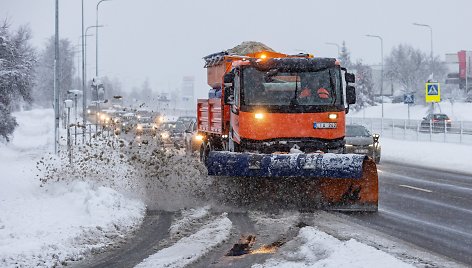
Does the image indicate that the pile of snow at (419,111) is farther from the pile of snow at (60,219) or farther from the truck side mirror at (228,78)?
the pile of snow at (60,219)

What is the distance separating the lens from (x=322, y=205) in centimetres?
1375

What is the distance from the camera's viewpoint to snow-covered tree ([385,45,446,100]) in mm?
125363

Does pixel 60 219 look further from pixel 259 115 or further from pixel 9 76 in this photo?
pixel 9 76

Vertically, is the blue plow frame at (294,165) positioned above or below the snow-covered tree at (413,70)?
below

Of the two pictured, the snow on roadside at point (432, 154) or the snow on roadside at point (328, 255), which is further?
the snow on roadside at point (432, 154)

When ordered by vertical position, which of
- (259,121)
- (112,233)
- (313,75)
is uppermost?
(313,75)

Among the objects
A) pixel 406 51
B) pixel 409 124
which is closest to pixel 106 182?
pixel 409 124

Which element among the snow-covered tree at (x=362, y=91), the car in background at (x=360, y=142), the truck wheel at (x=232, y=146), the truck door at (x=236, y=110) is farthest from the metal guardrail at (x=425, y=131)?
the snow-covered tree at (x=362, y=91)

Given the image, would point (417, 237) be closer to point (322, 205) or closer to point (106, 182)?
point (322, 205)

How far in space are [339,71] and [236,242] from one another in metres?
5.71

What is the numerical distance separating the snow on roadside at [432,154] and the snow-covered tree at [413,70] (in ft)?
→ 256

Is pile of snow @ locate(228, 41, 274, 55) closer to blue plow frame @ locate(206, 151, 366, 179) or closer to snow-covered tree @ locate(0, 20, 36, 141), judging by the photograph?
blue plow frame @ locate(206, 151, 366, 179)

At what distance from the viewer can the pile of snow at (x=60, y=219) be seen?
915 cm

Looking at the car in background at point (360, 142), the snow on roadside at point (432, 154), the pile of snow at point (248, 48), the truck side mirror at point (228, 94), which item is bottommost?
the snow on roadside at point (432, 154)
